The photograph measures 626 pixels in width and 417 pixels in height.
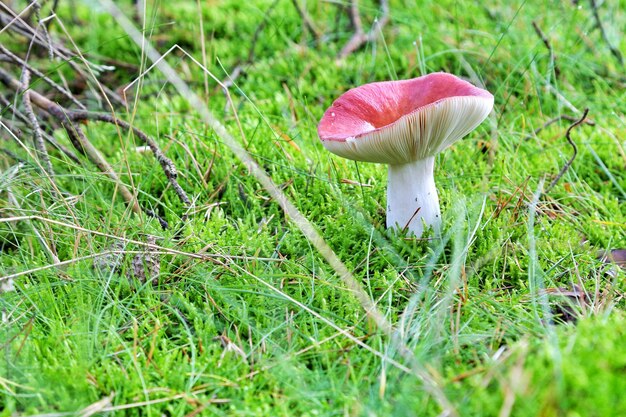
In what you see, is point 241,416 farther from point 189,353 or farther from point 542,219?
point 542,219

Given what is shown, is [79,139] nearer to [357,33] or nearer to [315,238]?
[315,238]

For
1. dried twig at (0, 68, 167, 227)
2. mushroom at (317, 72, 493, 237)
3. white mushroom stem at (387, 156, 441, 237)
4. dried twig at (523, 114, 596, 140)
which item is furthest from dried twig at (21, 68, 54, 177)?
dried twig at (523, 114, 596, 140)

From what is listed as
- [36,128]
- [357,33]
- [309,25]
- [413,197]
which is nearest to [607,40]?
[357,33]

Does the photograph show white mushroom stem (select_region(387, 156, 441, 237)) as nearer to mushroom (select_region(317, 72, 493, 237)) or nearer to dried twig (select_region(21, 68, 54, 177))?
mushroom (select_region(317, 72, 493, 237))

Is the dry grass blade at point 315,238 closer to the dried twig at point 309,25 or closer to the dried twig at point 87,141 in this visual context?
the dried twig at point 87,141

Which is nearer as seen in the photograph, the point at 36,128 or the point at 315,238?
the point at 315,238

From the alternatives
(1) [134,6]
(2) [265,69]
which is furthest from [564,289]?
(1) [134,6]

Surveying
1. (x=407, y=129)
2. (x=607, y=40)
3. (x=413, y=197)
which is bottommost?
(x=413, y=197)
